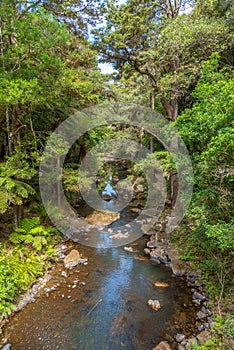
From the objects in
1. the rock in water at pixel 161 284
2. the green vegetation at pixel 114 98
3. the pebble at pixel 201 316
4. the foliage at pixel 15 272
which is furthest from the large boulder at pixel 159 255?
the foliage at pixel 15 272

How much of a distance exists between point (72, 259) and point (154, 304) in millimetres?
3127

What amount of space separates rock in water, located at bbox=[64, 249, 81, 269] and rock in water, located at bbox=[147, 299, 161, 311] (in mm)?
2771

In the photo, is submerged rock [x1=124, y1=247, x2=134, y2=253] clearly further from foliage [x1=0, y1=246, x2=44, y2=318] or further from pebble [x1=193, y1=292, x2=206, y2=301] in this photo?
foliage [x1=0, y1=246, x2=44, y2=318]

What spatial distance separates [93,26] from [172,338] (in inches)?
421

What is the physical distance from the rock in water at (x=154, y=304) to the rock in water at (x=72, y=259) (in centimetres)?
277

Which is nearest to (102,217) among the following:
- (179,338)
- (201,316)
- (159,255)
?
(159,255)

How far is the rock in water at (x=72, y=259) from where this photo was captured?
281 inches

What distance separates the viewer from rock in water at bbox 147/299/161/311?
5443 mm

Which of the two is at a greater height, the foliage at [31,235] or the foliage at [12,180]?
the foliage at [12,180]

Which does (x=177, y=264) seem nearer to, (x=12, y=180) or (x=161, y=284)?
(x=161, y=284)

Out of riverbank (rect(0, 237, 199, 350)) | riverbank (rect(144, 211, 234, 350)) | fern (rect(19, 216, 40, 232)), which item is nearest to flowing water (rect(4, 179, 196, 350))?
riverbank (rect(0, 237, 199, 350))

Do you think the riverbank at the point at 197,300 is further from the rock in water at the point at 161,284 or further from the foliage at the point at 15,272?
the foliage at the point at 15,272

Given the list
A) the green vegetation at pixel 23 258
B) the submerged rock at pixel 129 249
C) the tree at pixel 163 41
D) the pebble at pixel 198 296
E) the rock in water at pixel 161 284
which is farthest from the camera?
the submerged rock at pixel 129 249

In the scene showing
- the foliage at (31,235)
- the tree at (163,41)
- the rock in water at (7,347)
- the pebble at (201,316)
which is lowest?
the rock in water at (7,347)
